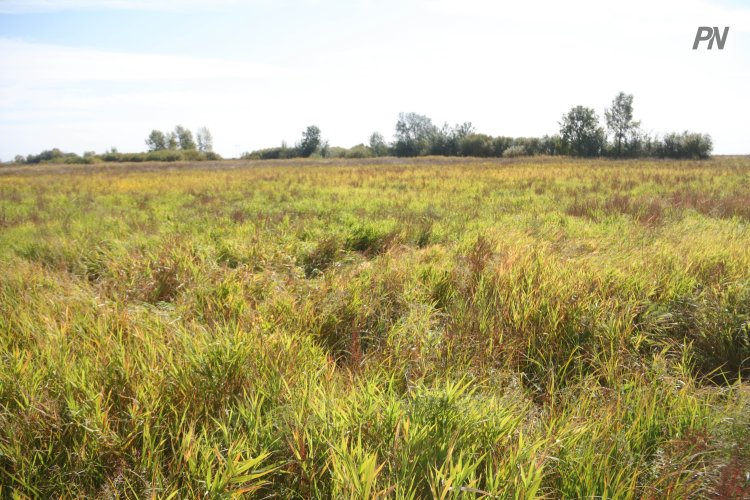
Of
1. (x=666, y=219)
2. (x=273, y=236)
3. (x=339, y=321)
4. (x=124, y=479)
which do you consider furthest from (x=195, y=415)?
(x=666, y=219)

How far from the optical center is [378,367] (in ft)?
9.37

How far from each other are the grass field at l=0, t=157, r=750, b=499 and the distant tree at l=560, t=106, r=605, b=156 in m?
65.5

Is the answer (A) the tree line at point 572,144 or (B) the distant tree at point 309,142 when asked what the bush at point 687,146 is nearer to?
(A) the tree line at point 572,144

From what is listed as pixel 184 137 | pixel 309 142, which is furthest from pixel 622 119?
pixel 184 137

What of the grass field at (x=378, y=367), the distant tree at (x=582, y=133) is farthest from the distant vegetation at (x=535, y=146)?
the grass field at (x=378, y=367)

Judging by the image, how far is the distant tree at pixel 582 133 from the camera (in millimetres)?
64500

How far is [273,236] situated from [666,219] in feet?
25.3

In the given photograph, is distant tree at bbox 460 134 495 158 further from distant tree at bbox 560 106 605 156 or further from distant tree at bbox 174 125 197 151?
distant tree at bbox 174 125 197 151

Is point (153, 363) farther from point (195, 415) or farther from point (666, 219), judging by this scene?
point (666, 219)

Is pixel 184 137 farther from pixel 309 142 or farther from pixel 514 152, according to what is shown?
pixel 514 152

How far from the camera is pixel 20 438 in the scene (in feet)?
6.40

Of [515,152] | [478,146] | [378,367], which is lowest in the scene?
[378,367]

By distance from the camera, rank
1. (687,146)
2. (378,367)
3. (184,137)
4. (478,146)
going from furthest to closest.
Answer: (184,137), (478,146), (687,146), (378,367)

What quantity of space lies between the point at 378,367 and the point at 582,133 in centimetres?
7445
